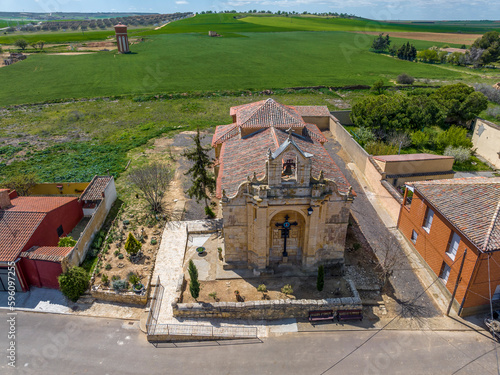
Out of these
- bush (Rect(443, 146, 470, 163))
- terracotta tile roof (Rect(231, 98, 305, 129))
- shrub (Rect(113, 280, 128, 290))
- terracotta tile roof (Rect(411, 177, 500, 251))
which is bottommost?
shrub (Rect(113, 280, 128, 290))

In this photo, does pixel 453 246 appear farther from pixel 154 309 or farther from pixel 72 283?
pixel 72 283

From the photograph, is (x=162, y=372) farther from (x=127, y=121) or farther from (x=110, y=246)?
(x=127, y=121)

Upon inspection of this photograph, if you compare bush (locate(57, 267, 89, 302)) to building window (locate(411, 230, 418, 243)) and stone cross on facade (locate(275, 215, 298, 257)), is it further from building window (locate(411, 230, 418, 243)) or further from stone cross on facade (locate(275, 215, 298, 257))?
building window (locate(411, 230, 418, 243))

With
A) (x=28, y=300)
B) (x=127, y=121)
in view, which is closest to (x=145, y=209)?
(x=28, y=300)

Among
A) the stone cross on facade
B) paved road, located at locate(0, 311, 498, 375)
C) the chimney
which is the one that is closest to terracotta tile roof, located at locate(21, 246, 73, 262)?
paved road, located at locate(0, 311, 498, 375)

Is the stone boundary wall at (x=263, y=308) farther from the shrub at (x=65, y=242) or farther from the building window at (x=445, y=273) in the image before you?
the shrub at (x=65, y=242)

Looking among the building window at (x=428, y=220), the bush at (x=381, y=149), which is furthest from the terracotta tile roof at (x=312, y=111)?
the building window at (x=428, y=220)

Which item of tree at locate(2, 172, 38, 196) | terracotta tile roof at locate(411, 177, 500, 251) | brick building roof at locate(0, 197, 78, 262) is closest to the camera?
terracotta tile roof at locate(411, 177, 500, 251)
